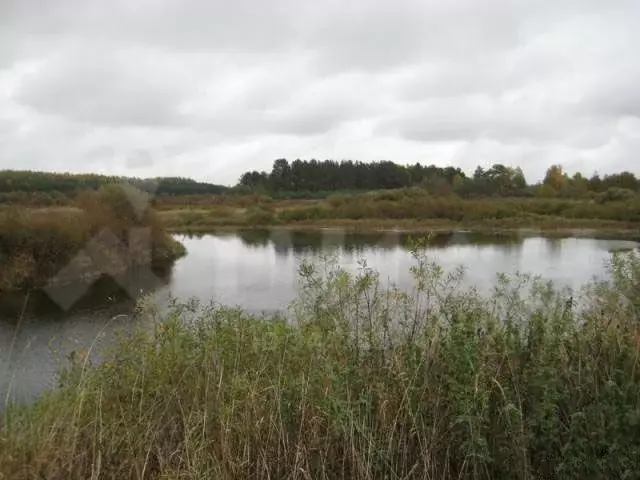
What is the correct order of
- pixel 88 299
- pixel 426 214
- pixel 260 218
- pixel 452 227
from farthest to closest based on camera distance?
pixel 426 214, pixel 260 218, pixel 452 227, pixel 88 299

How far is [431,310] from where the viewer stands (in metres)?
5.46

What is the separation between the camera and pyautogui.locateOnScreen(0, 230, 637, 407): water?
12211mm

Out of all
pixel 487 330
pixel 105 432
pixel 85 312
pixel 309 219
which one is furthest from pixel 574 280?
pixel 309 219

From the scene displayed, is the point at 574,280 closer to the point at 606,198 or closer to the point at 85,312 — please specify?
the point at 85,312

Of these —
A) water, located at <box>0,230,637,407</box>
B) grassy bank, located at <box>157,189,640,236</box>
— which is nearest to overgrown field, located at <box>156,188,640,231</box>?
grassy bank, located at <box>157,189,640,236</box>

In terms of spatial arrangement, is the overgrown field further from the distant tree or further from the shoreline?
the distant tree

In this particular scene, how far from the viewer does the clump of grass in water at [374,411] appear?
11.1 ft

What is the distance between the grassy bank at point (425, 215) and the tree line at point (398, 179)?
57.1 ft

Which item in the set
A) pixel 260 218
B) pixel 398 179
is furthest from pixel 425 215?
pixel 398 179

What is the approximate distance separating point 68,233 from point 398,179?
8971 centimetres

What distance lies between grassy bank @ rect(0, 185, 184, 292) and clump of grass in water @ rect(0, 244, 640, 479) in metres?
24.6

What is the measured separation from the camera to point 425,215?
234 ft

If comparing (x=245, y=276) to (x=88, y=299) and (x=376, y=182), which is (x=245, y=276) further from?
(x=376, y=182)

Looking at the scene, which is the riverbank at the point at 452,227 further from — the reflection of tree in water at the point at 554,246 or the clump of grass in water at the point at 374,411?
the clump of grass in water at the point at 374,411
